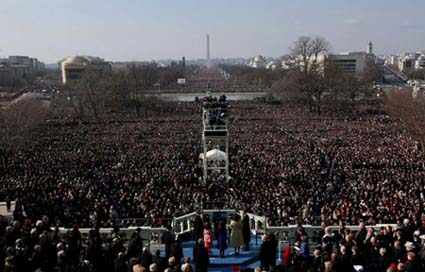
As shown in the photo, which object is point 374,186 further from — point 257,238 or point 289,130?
point 289,130

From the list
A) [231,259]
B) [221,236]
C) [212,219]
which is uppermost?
[221,236]

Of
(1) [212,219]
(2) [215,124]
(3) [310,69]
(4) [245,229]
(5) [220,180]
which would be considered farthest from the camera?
(3) [310,69]

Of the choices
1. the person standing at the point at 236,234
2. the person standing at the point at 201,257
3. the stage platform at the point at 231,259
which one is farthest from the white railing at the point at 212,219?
the person standing at the point at 201,257

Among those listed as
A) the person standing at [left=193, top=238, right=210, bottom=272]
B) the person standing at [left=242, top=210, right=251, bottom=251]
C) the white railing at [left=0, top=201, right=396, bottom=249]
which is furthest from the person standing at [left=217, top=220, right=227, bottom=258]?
the person standing at [left=193, top=238, right=210, bottom=272]

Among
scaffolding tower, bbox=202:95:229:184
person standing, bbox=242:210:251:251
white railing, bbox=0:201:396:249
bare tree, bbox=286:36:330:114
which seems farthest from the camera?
bare tree, bbox=286:36:330:114

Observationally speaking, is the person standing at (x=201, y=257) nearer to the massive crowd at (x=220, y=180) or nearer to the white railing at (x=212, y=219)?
the massive crowd at (x=220, y=180)

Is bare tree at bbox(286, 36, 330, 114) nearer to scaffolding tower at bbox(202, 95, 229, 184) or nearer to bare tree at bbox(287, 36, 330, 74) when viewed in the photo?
bare tree at bbox(287, 36, 330, 74)

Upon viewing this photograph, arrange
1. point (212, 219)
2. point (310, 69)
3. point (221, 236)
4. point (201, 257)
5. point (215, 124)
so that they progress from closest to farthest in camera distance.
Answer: point (201, 257) → point (221, 236) → point (212, 219) → point (215, 124) → point (310, 69)

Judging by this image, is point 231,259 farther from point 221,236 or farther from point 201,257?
point 201,257

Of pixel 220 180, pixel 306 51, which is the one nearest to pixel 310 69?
pixel 306 51
